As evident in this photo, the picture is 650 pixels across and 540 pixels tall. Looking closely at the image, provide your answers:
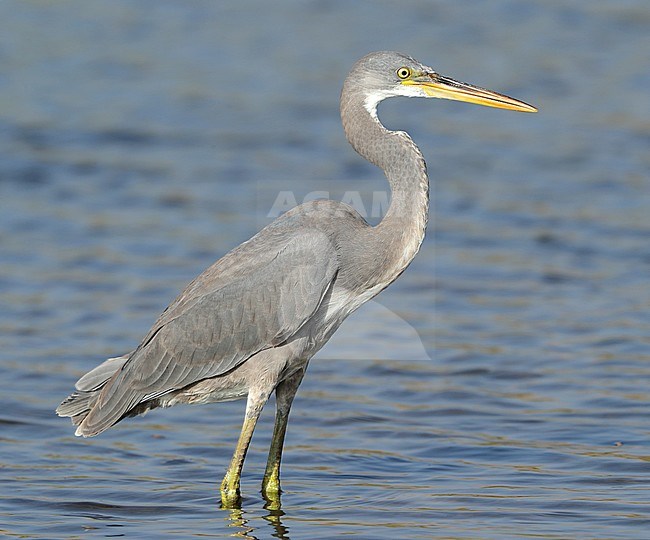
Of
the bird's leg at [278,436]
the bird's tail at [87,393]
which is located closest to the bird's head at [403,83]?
the bird's leg at [278,436]

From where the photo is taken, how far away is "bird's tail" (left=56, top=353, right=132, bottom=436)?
294 inches

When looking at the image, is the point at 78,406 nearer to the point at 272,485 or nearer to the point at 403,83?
the point at 272,485

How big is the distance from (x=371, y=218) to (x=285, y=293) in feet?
19.5

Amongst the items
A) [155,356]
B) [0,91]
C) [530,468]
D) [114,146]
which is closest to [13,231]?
[114,146]

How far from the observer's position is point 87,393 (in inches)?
298

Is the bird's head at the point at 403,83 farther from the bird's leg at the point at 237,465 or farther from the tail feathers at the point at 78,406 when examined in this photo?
the tail feathers at the point at 78,406

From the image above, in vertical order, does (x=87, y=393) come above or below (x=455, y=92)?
below

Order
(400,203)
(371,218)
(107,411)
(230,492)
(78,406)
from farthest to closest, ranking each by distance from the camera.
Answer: (371,218)
(78,406)
(107,411)
(230,492)
(400,203)

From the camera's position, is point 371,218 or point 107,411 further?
point 371,218

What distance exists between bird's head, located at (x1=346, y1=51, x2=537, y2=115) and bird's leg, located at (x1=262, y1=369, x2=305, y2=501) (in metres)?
1.58

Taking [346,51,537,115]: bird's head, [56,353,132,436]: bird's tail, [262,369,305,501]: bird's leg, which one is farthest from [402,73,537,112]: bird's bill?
[56,353,132,436]: bird's tail

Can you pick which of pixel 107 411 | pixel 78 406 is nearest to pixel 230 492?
pixel 107 411

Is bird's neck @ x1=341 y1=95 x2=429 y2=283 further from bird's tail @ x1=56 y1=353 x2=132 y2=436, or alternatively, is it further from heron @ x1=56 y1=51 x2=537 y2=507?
bird's tail @ x1=56 y1=353 x2=132 y2=436

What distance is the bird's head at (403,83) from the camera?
721 centimetres
